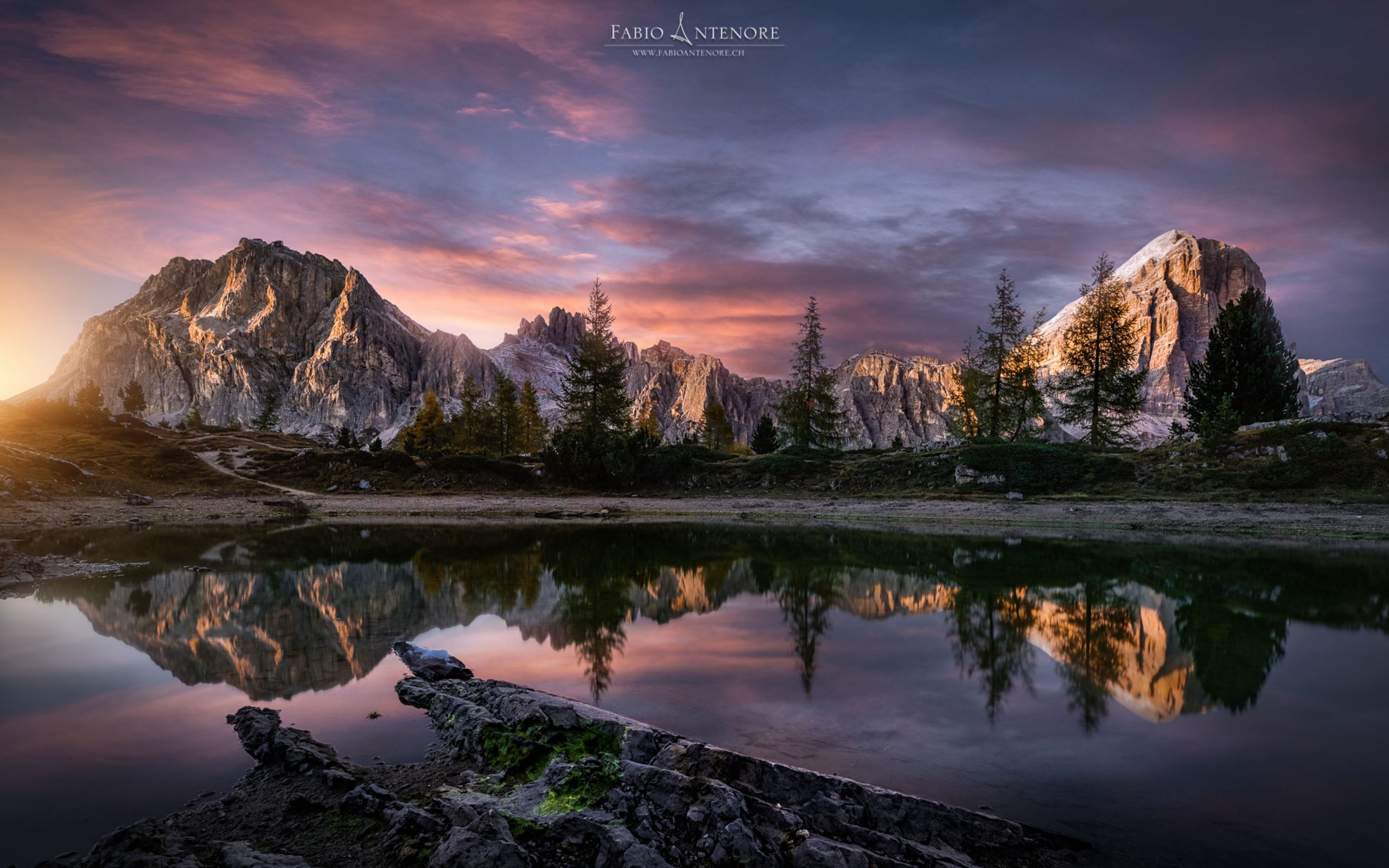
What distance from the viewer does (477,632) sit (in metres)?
13.7

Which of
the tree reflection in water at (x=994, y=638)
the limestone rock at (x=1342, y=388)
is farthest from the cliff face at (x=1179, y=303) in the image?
the tree reflection in water at (x=994, y=638)

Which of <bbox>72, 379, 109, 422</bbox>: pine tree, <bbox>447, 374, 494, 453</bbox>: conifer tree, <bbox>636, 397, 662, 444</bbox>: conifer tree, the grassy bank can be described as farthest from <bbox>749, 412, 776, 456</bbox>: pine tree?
<bbox>72, 379, 109, 422</bbox>: pine tree

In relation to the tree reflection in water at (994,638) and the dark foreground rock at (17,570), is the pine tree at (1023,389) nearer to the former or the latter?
the tree reflection in water at (994,638)

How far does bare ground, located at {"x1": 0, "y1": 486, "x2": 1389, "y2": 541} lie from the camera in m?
29.8

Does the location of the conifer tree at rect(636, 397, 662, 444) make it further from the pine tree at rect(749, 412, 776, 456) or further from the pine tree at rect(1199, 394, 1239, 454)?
the pine tree at rect(1199, 394, 1239, 454)

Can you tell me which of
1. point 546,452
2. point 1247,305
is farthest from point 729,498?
point 1247,305

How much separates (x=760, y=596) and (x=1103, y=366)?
5070cm

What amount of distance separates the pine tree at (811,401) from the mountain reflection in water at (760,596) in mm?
37168

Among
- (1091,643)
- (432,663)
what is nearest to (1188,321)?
(1091,643)

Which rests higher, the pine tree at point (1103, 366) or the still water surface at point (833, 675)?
the pine tree at point (1103, 366)

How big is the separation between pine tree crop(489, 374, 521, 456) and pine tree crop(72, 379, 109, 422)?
36693mm

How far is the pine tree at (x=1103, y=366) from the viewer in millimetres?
52500

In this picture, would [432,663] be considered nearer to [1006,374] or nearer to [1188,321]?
[1006,374]

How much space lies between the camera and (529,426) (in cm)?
8200
